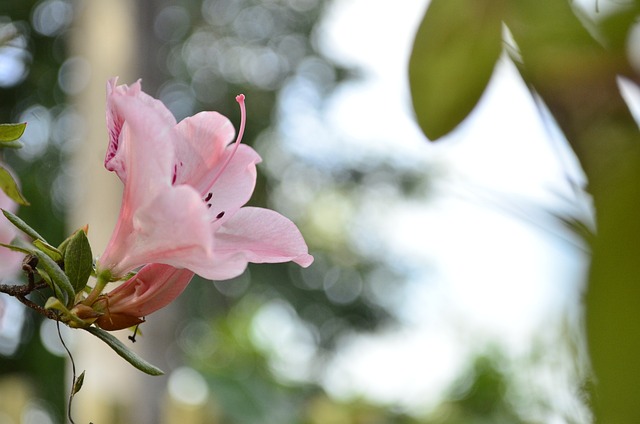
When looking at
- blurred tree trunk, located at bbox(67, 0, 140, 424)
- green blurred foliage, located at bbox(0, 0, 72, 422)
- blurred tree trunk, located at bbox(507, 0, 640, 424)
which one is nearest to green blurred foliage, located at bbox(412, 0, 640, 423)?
blurred tree trunk, located at bbox(507, 0, 640, 424)

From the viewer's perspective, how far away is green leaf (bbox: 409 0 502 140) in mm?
136

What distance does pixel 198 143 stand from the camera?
0.24m

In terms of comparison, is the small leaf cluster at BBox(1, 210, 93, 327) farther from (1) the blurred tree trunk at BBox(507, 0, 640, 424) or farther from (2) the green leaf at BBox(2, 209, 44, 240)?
(1) the blurred tree trunk at BBox(507, 0, 640, 424)

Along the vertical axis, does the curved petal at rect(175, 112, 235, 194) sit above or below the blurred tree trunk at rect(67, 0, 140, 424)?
above

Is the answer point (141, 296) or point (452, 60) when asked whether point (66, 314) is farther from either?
point (452, 60)

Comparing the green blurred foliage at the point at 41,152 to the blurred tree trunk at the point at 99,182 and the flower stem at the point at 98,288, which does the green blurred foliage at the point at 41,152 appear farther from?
the flower stem at the point at 98,288

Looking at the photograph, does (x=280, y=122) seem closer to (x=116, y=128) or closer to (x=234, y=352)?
(x=234, y=352)

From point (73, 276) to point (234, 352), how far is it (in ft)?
8.67

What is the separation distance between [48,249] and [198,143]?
2.1 inches

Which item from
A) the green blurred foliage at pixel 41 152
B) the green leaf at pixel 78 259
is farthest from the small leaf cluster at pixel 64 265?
the green blurred foliage at pixel 41 152

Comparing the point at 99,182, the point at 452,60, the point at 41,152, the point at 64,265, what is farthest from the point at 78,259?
the point at 41,152

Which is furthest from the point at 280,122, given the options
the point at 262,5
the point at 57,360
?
the point at 57,360

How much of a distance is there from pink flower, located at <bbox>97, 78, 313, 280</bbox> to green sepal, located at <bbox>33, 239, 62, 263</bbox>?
0.07 feet

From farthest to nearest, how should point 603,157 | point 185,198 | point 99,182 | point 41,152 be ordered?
1. point 41,152
2. point 99,182
3. point 185,198
4. point 603,157
